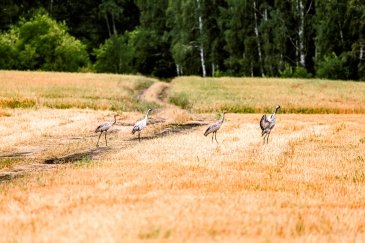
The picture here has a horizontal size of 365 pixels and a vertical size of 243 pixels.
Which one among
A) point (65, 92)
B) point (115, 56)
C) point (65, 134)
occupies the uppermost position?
point (115, 56)

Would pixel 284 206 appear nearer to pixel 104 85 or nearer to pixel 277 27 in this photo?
pixel 104 85

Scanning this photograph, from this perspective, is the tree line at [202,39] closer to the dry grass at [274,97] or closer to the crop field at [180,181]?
the dry grass at [274,97]

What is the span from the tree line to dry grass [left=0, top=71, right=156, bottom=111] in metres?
20.0

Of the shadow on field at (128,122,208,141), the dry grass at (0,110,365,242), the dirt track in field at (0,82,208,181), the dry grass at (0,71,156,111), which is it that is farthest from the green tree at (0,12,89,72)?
the dry grass at (0,110,365,242)

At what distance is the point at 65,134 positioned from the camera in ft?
91.2

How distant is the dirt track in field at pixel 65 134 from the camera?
20.2 metres

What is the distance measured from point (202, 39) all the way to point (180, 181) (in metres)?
76.0

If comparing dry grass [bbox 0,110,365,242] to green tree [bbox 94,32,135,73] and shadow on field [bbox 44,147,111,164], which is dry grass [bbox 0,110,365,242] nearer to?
shadow on field [bbox 44,147,111,164]

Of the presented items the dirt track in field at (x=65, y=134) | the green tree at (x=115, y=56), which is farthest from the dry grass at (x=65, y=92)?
the green tree at (x=115, y=56)

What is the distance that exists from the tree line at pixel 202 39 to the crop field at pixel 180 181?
126ft

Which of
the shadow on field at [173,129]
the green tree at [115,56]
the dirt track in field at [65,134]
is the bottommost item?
the shadow on field at [173,129]

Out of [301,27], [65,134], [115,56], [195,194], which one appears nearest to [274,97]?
[65,134]

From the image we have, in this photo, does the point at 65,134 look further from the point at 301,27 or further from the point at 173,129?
the point at 301,27

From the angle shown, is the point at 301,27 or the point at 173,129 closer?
the point at 173,129
